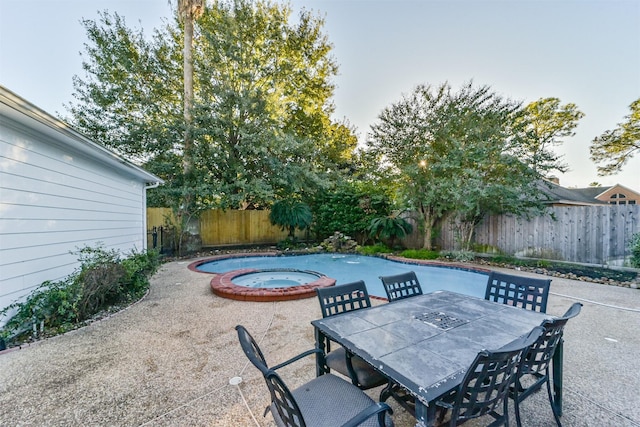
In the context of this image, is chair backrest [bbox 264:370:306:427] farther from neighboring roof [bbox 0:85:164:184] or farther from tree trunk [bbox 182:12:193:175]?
tree trunk [bbox 182:12:193:175]

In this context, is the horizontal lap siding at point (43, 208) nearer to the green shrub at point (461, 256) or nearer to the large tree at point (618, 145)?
the green shrub at point (461, 256)

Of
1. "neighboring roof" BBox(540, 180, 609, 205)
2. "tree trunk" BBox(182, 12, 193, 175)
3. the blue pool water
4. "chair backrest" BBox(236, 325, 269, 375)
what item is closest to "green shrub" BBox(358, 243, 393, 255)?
the blue pool water

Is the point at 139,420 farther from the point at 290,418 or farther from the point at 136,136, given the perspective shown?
the point at 136,136

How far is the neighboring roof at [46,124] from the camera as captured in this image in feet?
9.21

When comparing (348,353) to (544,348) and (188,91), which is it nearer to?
(544,348)

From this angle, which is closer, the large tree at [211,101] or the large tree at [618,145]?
the large tree at [211,101]

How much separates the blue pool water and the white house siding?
3.69 metres

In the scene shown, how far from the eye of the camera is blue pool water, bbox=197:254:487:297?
682cm

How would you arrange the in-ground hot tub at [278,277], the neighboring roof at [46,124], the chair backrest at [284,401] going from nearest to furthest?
the chair backrest at [284,401], the neighboring roof at [46,124], the in-ground hot tub at [278,277]

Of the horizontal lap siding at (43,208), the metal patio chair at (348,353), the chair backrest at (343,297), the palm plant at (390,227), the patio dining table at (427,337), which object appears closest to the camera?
the patio dining table at (427,337)

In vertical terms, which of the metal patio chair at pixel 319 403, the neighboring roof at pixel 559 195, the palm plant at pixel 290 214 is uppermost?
the neighboring roof at pixel 559 195

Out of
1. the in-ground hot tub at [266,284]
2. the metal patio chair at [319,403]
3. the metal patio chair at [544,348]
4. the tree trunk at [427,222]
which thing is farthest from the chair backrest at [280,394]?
the tree trunk at [427,222]

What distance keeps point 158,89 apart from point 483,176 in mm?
12462

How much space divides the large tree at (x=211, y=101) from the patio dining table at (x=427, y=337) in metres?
8.01
